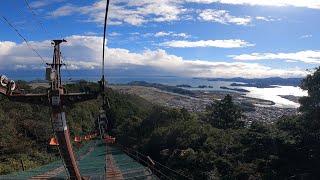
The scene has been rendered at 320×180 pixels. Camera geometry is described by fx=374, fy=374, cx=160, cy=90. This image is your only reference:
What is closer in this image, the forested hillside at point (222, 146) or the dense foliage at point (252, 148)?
the dense foliage at point (252, 148)

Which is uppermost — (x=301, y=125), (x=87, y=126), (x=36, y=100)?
(x=36, y=100)

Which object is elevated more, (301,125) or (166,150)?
(301,125)

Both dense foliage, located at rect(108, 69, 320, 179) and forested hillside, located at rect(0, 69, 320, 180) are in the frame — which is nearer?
dense foliage, located at rect(108, 69, 320, 179)

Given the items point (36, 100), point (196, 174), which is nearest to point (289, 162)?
point (196, 174)

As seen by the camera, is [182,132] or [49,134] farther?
[49,134]

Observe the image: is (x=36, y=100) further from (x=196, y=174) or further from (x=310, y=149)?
(x=310, y=149)

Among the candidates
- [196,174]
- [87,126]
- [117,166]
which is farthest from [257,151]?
[87,126]

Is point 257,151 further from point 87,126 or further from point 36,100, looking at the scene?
point 87,126

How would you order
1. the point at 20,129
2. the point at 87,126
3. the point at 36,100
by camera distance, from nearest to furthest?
the point at 36,100
the point at 20,129
the point at 87,126

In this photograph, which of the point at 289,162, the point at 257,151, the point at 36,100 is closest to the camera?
the point at 36,100
